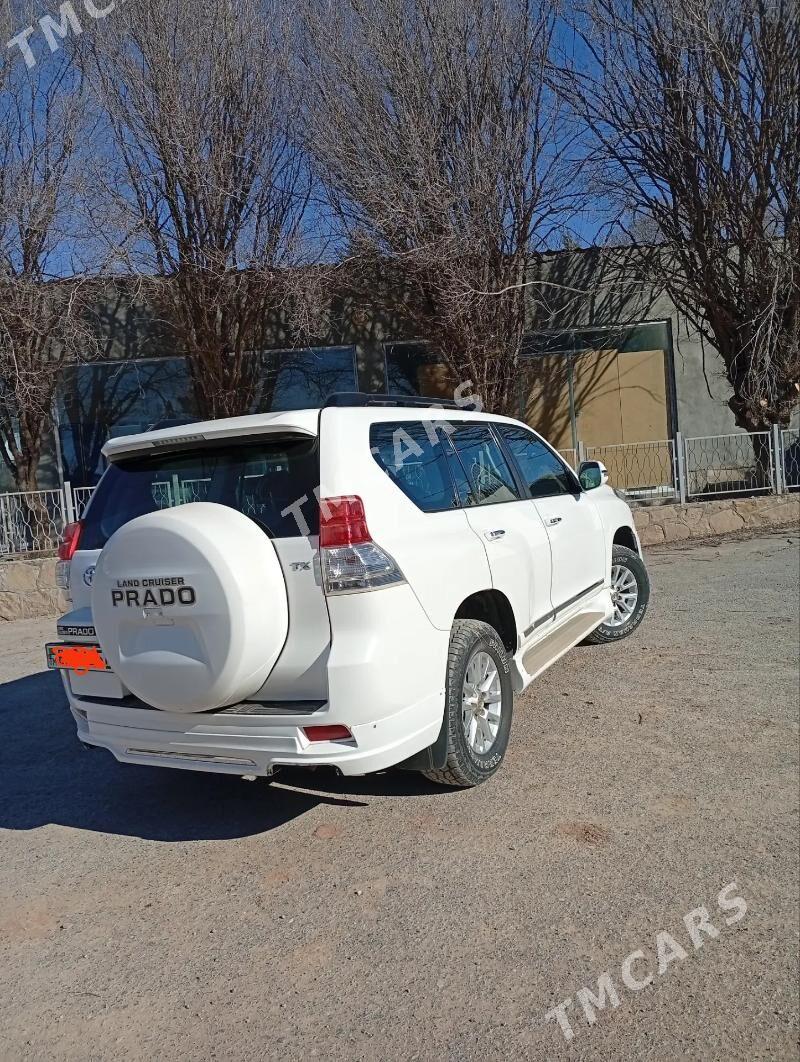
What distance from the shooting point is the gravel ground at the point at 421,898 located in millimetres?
2355

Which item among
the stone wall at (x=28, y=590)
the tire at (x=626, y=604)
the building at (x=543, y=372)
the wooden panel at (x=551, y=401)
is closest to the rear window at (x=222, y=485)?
the tire at (x=626, y=604)

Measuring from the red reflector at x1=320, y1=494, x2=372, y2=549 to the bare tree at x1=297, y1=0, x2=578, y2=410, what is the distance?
8.88 meters

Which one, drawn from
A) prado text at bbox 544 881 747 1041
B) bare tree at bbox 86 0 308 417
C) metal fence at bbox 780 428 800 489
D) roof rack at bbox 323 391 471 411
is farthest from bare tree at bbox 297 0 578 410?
prado text at bbox 544 881 747 1041

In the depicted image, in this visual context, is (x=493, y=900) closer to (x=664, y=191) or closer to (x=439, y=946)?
(x=439, y=946)

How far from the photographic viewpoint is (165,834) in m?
3.68

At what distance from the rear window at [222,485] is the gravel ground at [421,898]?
4.55ft

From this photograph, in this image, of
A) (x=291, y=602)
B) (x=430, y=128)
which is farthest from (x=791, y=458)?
(x=291, y=602)

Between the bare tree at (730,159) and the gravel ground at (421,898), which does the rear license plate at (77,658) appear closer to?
the gravel ground at (421,898)

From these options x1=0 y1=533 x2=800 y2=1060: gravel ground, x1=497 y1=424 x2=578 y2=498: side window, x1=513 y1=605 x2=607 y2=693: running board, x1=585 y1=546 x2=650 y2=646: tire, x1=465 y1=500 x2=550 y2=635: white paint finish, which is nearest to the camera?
x1=0 y1=533 x2=800 y2=1060: gravel ground

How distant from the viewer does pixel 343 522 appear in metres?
3.16

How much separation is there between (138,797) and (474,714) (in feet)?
5.92

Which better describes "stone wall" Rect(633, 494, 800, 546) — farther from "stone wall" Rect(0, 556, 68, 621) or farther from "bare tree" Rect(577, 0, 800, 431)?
"stone wall" Rect(0, 556, 68, 621)

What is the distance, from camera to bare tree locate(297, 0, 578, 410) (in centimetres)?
1123

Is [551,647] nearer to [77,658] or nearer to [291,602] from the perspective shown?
[291,602]
